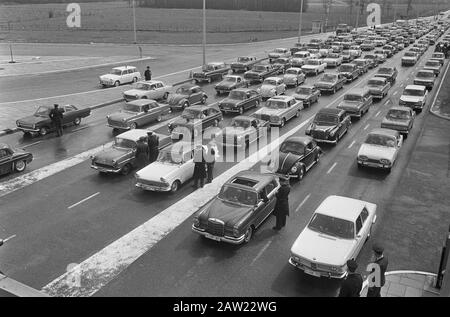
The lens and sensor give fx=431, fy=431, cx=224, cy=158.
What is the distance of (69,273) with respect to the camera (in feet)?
38.4

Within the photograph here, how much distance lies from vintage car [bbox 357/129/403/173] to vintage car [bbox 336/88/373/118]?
690 centimetres

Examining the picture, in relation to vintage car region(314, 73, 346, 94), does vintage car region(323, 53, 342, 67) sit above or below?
above

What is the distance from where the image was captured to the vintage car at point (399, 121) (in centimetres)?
2367

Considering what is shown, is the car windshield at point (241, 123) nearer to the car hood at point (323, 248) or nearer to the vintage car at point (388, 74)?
the car hood at point (323, 248)

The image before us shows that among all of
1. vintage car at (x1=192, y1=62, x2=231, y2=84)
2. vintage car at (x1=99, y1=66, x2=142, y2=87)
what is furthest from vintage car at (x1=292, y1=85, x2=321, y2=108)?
vintage car at (x1=99, y1=66, x2=142, y2=87)

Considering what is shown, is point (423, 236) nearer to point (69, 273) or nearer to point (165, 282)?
point (165, 282)

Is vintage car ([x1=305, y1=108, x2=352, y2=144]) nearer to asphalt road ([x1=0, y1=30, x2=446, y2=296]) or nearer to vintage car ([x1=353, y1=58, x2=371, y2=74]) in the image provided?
asphalt road ([x1=0, y1=30, x2=446, y2=296])

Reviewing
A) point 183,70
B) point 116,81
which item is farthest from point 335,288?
point 183,70

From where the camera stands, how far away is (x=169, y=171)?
55.6 ft

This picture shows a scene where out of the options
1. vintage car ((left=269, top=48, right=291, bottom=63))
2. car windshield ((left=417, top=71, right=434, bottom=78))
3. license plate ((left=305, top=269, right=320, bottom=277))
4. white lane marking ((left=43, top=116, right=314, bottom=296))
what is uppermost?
vintage car ((left=269, top=48, right=291, bottom=63))

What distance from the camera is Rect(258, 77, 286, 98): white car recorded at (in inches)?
1289

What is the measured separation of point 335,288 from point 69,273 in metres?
7.12
